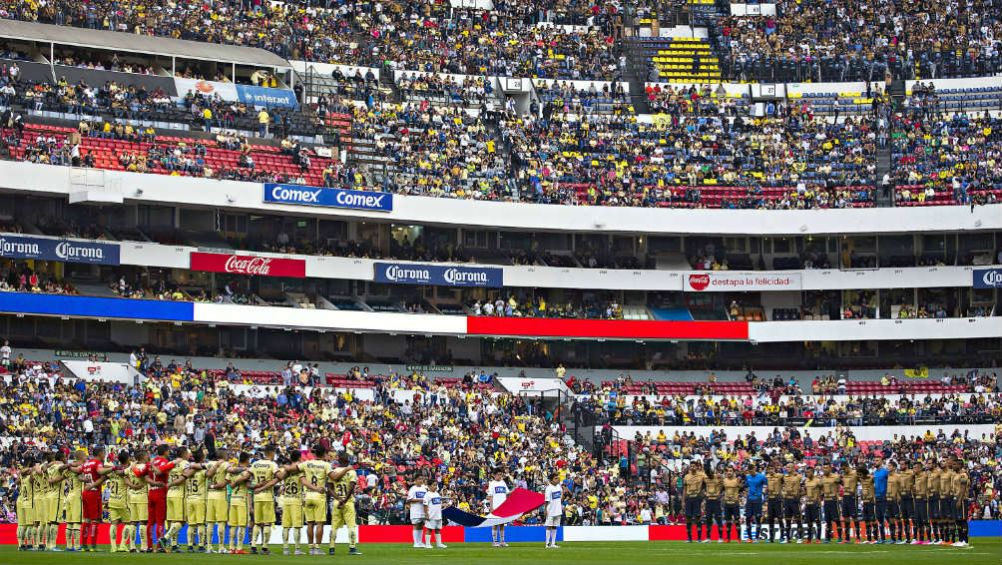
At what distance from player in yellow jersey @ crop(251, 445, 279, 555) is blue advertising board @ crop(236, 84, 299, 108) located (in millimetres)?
45453

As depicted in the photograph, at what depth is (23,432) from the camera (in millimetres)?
50875

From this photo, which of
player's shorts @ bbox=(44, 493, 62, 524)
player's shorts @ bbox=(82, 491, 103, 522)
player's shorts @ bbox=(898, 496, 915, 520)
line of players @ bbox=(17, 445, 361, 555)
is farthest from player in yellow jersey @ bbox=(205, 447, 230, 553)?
player's shorts @ bbox=(898, 496, 915, 520)

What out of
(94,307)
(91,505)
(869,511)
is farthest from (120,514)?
(94,307)

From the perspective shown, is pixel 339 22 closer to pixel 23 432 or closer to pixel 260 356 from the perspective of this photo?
pixel 260 356

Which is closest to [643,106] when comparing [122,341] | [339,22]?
[339,22]

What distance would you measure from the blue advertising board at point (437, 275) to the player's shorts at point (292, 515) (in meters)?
39.6

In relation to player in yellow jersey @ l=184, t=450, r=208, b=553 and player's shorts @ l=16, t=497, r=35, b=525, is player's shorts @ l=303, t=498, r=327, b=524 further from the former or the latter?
player's shorts @ l=16, t=497, r=35, b=525

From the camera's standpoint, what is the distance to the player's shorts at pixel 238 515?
101 ft

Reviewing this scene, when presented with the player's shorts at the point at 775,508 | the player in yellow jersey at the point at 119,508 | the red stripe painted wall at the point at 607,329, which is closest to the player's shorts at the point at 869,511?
the player's shorts at the point at 775,508

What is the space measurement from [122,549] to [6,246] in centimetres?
3213

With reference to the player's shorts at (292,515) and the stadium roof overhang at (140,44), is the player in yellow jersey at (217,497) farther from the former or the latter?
the stadium roof overhang at (140,44)

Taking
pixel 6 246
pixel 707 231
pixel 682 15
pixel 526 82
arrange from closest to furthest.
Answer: pixel 6 246
pixel 707 231
pixel 526 82
pixel 682 15

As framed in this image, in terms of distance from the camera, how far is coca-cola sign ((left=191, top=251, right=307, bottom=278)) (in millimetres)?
66688

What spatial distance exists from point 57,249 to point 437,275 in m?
16.8
